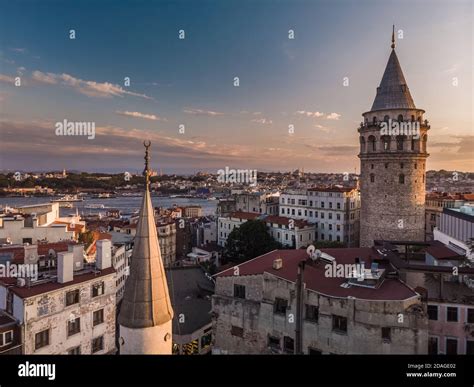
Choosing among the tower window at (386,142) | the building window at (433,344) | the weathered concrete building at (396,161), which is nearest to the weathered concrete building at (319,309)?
the building window at (433,344)

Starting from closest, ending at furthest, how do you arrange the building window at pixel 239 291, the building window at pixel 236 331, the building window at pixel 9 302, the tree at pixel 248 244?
the building window at pixel 9 302
the building window at pixel 236 331
the building window at pixel 239 291
the tree at pixel 248 244

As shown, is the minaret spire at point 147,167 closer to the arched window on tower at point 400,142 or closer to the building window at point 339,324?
the building window at point 339,324

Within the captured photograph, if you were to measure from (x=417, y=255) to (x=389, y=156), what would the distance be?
896 centimetres

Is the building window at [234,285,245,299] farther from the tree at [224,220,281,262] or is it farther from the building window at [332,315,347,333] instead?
the tree at [224,220,281,262]

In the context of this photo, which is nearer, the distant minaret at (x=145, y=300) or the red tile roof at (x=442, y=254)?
the distant minaret at (x=145, y=300)

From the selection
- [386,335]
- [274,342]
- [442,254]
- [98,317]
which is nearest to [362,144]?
[442,254]

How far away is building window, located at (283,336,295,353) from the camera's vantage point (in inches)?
266

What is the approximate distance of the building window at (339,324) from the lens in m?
6.04

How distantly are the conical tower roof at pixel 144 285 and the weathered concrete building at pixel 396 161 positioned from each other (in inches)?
606

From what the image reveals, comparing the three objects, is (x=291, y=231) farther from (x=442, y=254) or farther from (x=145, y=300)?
(x=145, y=300)

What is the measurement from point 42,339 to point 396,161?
1536cm

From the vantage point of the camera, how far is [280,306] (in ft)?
23.2
